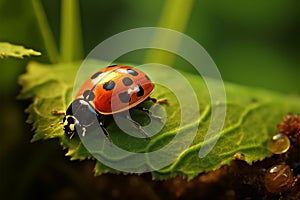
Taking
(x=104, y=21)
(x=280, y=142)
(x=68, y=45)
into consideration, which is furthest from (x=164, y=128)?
(x=104, y=21)

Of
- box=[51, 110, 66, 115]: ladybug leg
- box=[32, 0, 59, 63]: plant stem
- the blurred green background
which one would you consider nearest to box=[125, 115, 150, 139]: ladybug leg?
box=[51, 110, 66, 115]: ladybug leg

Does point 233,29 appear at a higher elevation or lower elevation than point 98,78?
higher

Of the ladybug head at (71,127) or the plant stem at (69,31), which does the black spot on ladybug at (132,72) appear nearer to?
the ladybug head at (71,127)

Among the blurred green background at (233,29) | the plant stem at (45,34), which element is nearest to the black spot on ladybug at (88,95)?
the plant stem at (45,34)

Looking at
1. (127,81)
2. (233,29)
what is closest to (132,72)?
(127,81)

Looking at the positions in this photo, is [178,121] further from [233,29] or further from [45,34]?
[233,29]

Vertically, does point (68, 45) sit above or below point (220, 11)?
below

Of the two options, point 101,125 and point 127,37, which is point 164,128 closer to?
point 101,125
